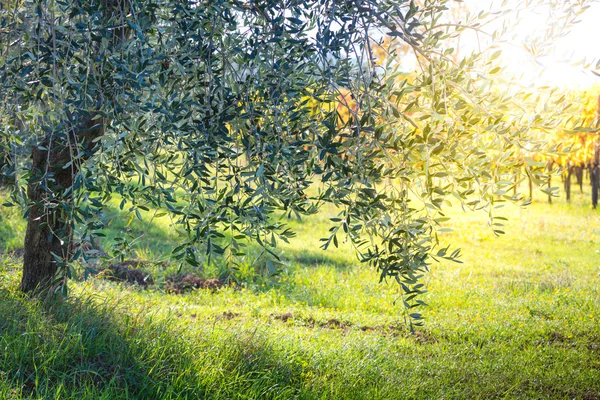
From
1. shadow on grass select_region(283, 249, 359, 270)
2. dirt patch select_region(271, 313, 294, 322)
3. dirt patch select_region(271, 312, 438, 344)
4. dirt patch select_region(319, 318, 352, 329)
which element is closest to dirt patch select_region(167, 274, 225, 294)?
dirt patch select_region(271, 313, 294, 322)

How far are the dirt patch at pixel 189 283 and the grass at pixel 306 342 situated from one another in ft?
1.14

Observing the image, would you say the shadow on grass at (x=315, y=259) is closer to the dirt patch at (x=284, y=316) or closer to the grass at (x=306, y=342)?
the grass at (x=306, y=342)

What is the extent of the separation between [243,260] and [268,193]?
8.25m

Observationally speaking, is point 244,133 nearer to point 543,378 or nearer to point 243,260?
point 543,378

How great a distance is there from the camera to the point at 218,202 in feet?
14.3

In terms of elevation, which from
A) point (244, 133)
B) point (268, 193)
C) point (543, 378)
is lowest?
point (543, 378)

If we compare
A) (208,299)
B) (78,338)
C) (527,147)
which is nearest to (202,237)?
(78,338)

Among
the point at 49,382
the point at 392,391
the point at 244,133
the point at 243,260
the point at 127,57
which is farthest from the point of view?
the point at 243,260

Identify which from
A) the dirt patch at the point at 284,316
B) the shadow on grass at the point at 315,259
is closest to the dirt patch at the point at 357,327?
the dirt patch at the point at 284,316

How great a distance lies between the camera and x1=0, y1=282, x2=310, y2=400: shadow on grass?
4.69 m

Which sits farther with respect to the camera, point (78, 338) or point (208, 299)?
point (208, 299)

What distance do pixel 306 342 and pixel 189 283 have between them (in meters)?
4.42

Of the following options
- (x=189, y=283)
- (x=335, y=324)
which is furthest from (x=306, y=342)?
(x=189, y=283)

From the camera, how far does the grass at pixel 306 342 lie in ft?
16.3
